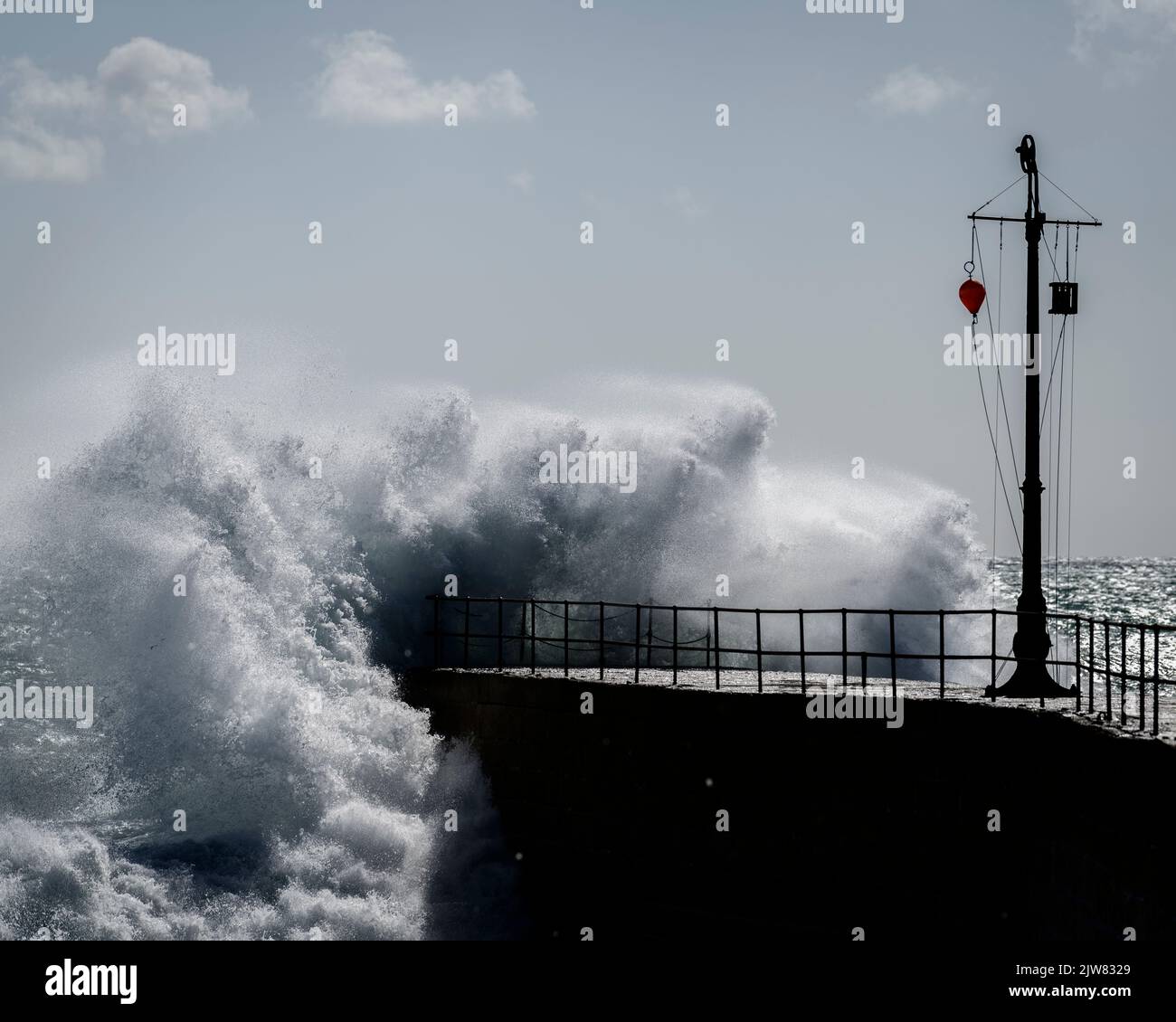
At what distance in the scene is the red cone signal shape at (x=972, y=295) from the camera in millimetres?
16141

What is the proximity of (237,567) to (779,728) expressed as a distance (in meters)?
9.00

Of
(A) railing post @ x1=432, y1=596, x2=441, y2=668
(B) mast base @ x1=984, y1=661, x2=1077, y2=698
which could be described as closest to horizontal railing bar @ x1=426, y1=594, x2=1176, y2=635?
(A) railing post @ x1=432, y1=596, x2=441, y2=668

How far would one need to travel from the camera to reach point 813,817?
15.1 meters

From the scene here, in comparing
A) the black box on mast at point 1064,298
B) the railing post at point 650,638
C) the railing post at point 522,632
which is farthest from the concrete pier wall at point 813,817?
the black box on mast at point 1064,298

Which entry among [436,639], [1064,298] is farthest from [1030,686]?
[436,639]

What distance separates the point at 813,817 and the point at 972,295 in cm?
567

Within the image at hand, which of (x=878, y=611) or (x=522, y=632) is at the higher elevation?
(x=878, y=611)

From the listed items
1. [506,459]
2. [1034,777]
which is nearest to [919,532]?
[506,459]

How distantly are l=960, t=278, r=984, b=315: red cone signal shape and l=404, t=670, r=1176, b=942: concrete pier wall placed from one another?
171 inches

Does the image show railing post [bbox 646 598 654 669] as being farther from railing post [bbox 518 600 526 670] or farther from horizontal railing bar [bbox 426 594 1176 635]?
railing post [bbox 518 600 526 670]

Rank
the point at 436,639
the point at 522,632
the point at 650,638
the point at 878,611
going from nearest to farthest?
the point at 878,611 → the point at 650,638 → the point at 436,639 → the point at 522,632

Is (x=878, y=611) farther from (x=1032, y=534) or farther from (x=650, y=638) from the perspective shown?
(x=650, y=638)

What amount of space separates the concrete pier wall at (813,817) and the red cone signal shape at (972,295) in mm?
4354
